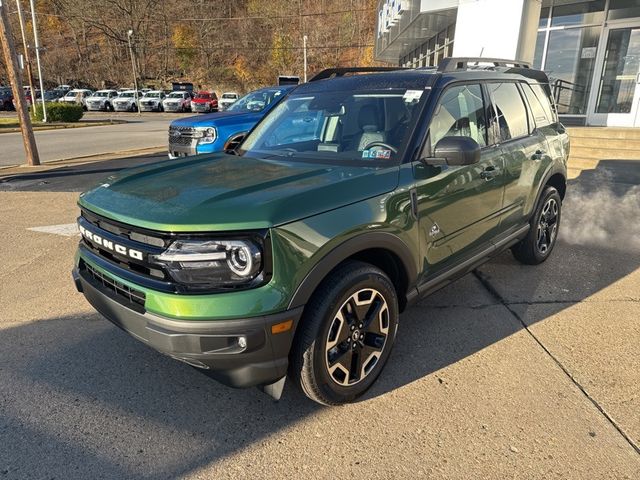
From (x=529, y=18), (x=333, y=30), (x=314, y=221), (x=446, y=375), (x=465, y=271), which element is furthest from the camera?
(x=333, y=30)

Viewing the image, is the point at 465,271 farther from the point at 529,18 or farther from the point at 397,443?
the point at 529,18

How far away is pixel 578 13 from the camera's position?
11891 millimetres

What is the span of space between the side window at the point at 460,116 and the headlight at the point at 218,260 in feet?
5.07

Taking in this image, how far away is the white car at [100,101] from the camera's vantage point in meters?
42.4

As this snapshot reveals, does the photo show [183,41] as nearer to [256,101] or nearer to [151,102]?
[151,102]

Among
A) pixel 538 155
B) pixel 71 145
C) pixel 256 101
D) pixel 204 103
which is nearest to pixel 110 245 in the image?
pixel 538 155

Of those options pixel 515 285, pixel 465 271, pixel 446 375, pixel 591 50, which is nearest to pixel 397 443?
pixel 446 375

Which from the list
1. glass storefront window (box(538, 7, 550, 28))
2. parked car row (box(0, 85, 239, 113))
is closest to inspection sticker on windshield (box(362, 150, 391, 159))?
glass storefront window (box(538, 7, 550, 28))

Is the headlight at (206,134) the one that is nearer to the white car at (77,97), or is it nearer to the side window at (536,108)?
the side window at (536,108)

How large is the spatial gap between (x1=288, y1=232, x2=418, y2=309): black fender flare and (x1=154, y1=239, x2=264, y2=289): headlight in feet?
0.80

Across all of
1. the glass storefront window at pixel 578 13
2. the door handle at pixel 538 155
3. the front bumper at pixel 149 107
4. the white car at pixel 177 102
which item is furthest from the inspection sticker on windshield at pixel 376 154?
the front bumper at pixel 149 107

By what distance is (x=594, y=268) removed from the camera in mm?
4934

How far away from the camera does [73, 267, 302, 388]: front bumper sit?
2.14 meters

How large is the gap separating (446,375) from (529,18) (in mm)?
9528
